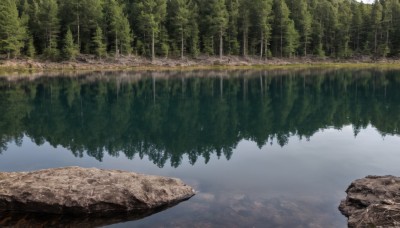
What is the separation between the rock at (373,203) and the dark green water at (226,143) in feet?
2.02

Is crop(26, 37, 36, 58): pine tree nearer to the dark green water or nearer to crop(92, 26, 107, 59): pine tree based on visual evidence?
crop(92, 26, 107, 59): pine tree

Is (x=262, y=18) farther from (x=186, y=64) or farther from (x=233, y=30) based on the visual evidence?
(x=186, y=64)

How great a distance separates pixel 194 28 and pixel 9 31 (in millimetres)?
46021

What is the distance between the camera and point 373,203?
38.7 ft

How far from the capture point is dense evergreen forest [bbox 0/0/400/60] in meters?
98.4

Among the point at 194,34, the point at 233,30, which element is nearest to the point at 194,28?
the point at 194,34

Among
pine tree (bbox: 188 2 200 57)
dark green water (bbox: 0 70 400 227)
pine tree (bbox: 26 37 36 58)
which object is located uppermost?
pine tree (bbox: 188 2 200 57)

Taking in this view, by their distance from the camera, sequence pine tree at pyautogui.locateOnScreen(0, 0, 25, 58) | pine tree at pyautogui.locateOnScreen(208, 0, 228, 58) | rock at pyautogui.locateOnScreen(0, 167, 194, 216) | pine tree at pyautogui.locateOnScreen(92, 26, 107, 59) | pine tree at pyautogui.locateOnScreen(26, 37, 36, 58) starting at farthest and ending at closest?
pine tree at pyautogui.locateOnScreen(208, 0, 228, 58) < pine tree at pyautogui.locateOnScreen(92, 26, 107, 59) < pine tree at pyautogui.locateOnScreen(26, 37, 36, 58) < pine tree at pyautogui.locateOnScreen(0, 0, 25, 58) < rock at pyautogui.locateOnScreen(0, 167, 194, 216)

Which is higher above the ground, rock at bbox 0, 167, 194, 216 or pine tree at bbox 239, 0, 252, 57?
pine tree at bbox 239, 0, 252, 57

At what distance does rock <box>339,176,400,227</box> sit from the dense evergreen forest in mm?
89308

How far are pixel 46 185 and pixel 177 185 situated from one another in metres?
4.59

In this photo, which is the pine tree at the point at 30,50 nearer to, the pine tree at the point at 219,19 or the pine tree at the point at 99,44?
the pine tree at the point at 99,44

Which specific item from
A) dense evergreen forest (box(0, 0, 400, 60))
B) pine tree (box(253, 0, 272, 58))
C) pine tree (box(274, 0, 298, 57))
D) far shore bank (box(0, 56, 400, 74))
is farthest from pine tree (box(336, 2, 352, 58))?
pine tree (box(253, 0, 272, 58))

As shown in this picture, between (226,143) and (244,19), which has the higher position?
(244,19)
